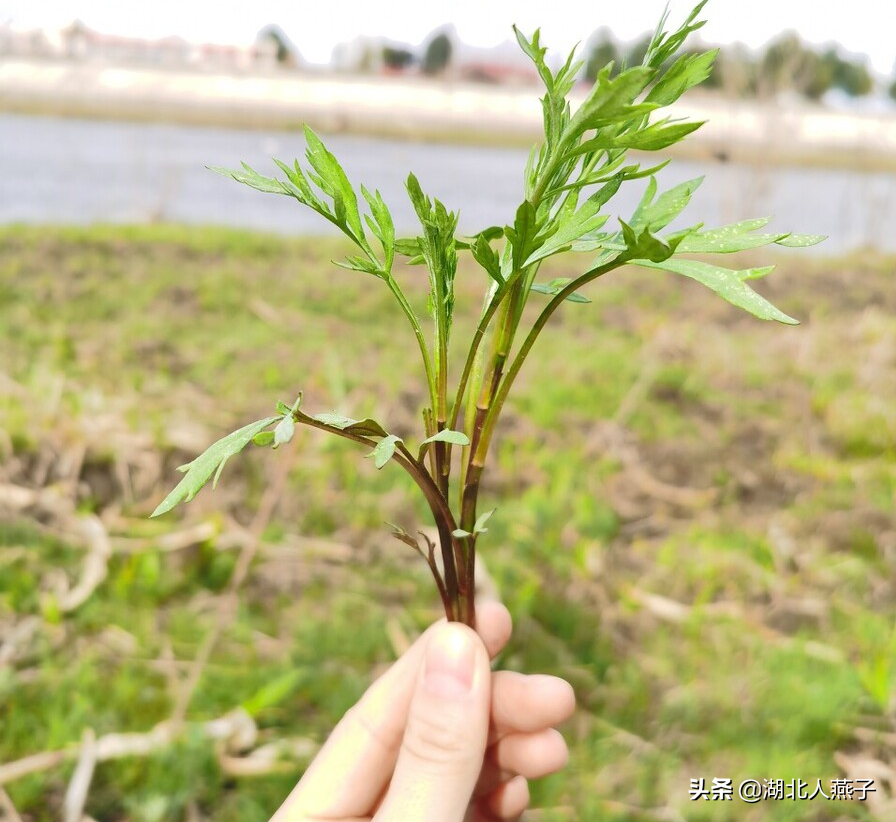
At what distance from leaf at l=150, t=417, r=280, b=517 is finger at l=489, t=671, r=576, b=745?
451mm

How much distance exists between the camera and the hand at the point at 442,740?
26.9 inches

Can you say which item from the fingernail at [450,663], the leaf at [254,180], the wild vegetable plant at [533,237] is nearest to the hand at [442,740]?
the fingernail at [450,663]

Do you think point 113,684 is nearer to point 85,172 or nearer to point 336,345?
point 336,345

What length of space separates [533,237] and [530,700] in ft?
1.67

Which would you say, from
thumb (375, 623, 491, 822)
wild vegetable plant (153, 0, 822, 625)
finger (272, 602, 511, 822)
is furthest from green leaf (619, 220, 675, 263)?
finger (272, 602, 511, 822)

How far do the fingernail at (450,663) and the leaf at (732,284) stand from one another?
13.1 inches

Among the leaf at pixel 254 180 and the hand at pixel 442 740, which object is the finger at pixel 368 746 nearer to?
the hand at pixel 442 740

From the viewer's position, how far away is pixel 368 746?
83cm

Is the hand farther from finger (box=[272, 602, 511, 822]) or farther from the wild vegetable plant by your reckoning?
the wild vegetable plant

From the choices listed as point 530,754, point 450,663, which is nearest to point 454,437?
point 450,663

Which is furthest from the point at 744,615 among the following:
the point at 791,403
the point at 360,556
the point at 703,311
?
the point at 703,311

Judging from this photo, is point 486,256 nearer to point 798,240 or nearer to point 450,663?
point 798,240

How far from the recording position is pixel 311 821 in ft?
2.63

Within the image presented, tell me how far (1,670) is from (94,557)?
0.27 meters
